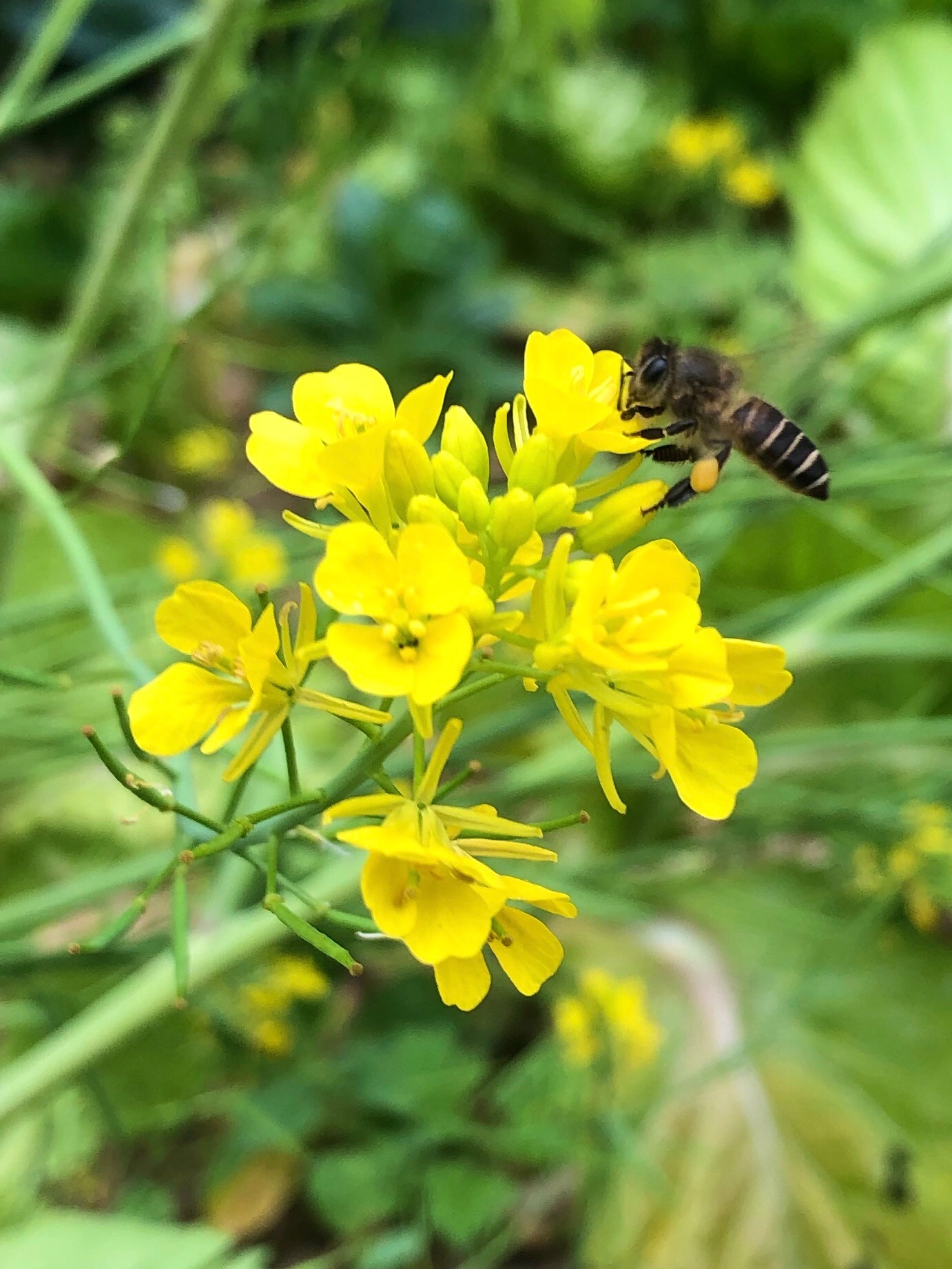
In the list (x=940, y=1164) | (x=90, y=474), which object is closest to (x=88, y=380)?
(x=90, y=474)

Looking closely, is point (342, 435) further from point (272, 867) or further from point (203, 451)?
point (203, 451)

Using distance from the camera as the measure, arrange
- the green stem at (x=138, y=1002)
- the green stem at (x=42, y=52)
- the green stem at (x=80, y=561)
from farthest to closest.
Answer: the green stem at (x=42, y=52) < the green stem at (x=138, y=1002) < the green stem at (x=80, y=561)

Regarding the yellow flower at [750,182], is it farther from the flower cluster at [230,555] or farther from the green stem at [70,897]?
the green stem at [70,897]

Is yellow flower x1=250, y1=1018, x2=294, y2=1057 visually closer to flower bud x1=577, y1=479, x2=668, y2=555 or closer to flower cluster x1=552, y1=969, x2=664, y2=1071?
flower cluster x1=552, y1=969, x2=664, y2=1071

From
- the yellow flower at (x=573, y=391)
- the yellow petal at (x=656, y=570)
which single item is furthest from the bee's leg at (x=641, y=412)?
the yellow petal at (x=656, y=570)

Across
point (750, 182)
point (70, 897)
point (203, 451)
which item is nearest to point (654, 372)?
point (70, 897)

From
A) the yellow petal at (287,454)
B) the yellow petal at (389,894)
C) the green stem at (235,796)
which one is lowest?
the green stem at (235,796)
